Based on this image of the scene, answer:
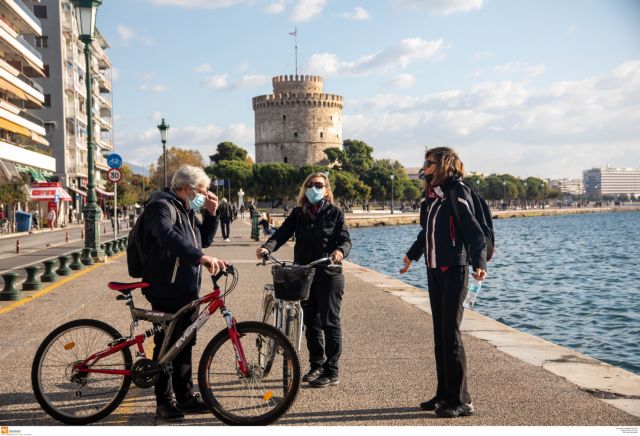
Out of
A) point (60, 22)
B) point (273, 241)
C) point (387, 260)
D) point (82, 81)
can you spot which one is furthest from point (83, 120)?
point (273, 241)

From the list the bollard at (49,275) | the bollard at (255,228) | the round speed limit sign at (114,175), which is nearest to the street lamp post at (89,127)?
the round speed limit sign at (114,175)

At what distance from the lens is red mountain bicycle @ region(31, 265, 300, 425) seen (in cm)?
478

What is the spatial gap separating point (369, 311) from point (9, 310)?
492 centimetres

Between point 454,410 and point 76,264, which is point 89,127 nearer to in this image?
point 76,264

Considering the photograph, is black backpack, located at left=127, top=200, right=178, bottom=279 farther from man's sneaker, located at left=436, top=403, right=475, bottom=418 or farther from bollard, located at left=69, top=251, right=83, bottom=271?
bollard, located at left=69, top=251, right=83, bottom=271

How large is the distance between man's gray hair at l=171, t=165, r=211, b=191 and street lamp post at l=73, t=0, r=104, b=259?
1199 cm

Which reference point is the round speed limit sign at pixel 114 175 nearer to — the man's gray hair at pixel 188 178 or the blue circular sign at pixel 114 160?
the blue circular sign at pixel 114 160

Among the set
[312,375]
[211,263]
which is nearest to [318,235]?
[312,375]

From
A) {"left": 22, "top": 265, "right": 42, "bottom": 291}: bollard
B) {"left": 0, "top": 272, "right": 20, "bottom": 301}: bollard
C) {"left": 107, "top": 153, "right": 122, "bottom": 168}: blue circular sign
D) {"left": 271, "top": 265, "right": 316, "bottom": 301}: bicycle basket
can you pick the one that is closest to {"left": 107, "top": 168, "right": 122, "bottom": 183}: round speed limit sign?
{"left": 107, "top": 153, "right": 122, "bottom": 168}: blue circular sign

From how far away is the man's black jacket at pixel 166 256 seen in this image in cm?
485

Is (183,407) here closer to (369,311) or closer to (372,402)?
(372,402)

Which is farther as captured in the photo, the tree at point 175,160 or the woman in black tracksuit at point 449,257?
the tree at point 175,160

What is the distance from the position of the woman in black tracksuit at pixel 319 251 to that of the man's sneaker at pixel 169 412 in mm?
1337

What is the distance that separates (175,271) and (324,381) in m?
1.64
